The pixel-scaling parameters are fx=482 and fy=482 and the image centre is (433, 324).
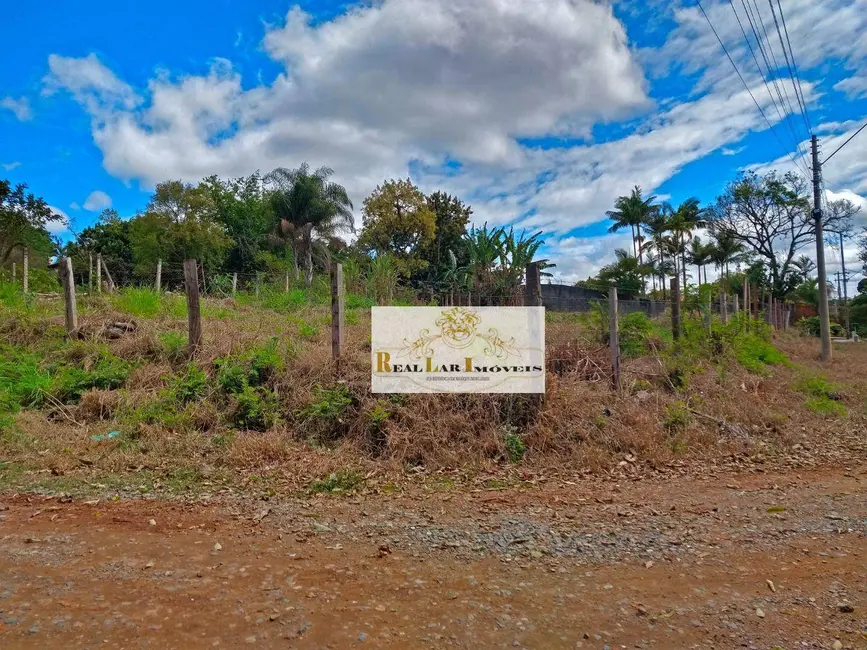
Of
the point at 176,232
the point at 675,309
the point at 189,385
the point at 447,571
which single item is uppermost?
the point at 176,232

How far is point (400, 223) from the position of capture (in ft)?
87.0

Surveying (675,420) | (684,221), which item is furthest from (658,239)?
(675,420)

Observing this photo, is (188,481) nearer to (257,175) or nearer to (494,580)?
(494,580)

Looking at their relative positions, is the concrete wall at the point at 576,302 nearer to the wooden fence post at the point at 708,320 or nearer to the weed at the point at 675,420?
the wooden fence post at the point at 708,320

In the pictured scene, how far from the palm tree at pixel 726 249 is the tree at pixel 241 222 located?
27038 mm

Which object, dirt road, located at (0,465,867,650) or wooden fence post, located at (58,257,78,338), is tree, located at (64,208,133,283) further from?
dirt road, located at (0,465,867,650)

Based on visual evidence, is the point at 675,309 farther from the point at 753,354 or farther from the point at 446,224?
the point at 446,224

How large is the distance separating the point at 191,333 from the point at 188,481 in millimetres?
2750

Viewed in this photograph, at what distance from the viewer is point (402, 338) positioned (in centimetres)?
537

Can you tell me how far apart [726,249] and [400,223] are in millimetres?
20806

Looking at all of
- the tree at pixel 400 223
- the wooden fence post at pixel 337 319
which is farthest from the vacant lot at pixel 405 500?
the tree at pixel 400 223

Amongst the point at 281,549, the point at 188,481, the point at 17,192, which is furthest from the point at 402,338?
the point at 17,192

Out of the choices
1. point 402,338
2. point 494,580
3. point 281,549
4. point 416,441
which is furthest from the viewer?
point 402,338

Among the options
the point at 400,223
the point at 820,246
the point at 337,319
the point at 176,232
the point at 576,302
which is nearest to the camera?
the point at 337,319
